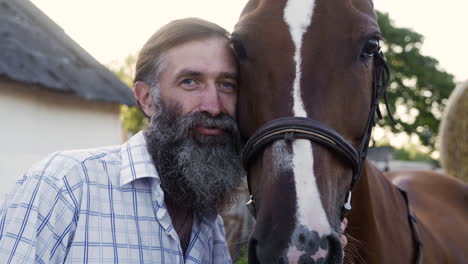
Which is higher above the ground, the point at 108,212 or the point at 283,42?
the point at 283,42

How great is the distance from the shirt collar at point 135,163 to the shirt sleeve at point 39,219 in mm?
267

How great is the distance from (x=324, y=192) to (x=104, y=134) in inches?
325

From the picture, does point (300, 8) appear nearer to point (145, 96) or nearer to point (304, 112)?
point (304, 112)

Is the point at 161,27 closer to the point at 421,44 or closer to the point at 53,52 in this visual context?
the point at 53,52

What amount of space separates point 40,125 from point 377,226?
6902 millimetres

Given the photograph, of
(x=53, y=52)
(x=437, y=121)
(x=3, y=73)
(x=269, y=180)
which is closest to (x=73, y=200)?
(x=269, y=180)

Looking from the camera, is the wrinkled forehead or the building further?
the building

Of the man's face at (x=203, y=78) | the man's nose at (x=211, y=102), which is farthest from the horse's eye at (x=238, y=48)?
the man's nose at (x=211, y=102)

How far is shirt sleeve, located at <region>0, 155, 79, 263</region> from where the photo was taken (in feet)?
6.94

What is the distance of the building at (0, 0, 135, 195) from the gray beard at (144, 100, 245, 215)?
5.62m

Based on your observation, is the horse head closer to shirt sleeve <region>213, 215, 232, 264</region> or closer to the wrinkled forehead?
the wrinkled forehead

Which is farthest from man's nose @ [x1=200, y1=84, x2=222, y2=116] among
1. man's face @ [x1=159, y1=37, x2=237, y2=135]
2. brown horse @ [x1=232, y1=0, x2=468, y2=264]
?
brown horse @ [x1=232, y1=0, x2=468, y2=264]

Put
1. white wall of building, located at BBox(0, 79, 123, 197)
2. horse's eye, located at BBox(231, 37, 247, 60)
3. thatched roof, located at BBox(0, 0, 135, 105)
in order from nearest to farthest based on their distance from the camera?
horse's eye, located at BBox(231, 37, 247, 60)
white wall of building, located at BBox(0, 79, 123, 197)
thatched roof, located at BBox(0, 0, 135, 105)

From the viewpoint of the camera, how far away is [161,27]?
286cm
